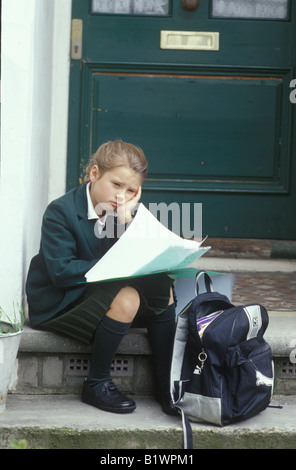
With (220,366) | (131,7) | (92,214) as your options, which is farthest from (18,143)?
(131,7)

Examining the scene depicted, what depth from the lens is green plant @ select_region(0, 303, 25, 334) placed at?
2.40 meters

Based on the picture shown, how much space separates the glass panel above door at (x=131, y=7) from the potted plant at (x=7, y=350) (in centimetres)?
210

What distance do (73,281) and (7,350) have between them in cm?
32

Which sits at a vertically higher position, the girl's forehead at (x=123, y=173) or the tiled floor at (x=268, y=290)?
the girl's forehead at (x=123, y=173)

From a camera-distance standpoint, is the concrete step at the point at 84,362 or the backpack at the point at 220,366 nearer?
the backpack at the point at 220,366

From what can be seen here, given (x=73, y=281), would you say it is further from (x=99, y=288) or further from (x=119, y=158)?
(x=119, y=158)

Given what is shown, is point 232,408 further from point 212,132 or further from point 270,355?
point 212,132

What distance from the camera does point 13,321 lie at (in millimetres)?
2590

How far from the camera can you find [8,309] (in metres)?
2.59

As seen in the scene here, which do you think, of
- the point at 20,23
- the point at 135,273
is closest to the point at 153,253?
the point at 135,273

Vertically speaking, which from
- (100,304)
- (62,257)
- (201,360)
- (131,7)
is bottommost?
(201,360)

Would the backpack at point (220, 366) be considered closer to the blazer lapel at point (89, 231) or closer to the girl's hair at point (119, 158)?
the blazer lapel at point (89, 231)

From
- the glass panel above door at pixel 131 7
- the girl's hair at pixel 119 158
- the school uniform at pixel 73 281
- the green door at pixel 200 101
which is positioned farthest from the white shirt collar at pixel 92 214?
the glass panel above door at pixel 131 7

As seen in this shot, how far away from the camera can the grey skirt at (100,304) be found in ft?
7.77
